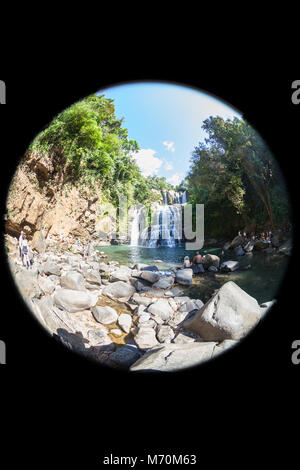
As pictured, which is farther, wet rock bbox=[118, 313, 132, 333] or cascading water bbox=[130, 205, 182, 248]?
cascading water bbox=[130, 205, 182, 248]

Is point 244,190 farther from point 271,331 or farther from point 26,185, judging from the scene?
point 26,185

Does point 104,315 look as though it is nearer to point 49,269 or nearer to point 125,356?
point 125,356

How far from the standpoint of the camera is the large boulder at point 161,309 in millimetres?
3172

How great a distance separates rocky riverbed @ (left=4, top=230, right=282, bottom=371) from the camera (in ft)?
5.50

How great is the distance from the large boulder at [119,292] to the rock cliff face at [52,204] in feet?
6.94

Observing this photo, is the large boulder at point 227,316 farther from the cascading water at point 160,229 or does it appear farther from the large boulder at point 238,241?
the cascading water at point 160,229

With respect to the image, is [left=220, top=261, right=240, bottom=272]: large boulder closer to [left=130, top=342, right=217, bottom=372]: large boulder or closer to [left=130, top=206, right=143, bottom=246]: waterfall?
[left=130, top=342, right=217, bottom=372]: large boulder

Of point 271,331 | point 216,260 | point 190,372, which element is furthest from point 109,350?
point 216,260

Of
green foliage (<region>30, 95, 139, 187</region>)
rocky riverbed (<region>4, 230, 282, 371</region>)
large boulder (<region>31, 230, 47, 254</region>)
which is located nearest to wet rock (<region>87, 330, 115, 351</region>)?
rocky riverbed (<region>4, 230, 282, 371</region>)

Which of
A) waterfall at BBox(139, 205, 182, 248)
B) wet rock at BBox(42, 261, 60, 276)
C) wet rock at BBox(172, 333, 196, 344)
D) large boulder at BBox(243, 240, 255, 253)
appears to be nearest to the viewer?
wet rock at BBox(172, 333, 196, 344)

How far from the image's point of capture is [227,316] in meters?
2.12

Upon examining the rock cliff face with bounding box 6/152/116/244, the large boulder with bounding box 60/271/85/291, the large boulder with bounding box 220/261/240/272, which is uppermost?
the rock cliff face with bounding box 6/152/116/244

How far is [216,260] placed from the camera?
655 cm

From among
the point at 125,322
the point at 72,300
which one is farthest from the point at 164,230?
the point at 72,300
